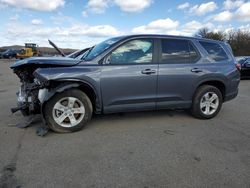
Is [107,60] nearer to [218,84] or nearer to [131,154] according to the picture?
[131,154]

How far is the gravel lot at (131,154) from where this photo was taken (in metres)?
3.38

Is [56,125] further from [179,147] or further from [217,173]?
[217,173]

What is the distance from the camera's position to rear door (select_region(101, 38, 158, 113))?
527 cm

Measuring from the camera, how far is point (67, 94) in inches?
198

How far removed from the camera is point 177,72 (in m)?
5.75

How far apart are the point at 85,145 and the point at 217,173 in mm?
2036

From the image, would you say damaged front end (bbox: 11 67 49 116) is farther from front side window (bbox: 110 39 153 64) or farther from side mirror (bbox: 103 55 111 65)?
front side window (bbox: 110 39 153 64)

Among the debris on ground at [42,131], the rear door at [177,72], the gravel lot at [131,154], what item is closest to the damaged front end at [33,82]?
the debris on ground at [42,131]

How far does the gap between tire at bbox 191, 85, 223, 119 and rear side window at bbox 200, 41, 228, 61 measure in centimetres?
69

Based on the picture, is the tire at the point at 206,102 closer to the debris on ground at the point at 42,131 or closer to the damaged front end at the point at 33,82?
the damaged front end at the point at 33,82

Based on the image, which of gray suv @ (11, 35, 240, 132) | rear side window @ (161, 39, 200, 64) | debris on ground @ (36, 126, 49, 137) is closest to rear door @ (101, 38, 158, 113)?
gray suv @ (11, 35, 240, 132)

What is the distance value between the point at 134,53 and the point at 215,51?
80.4 inches

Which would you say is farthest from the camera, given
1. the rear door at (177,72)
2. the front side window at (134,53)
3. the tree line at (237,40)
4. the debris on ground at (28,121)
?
the tree line at (237,40)

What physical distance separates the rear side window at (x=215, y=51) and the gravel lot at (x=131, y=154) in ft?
4.59
